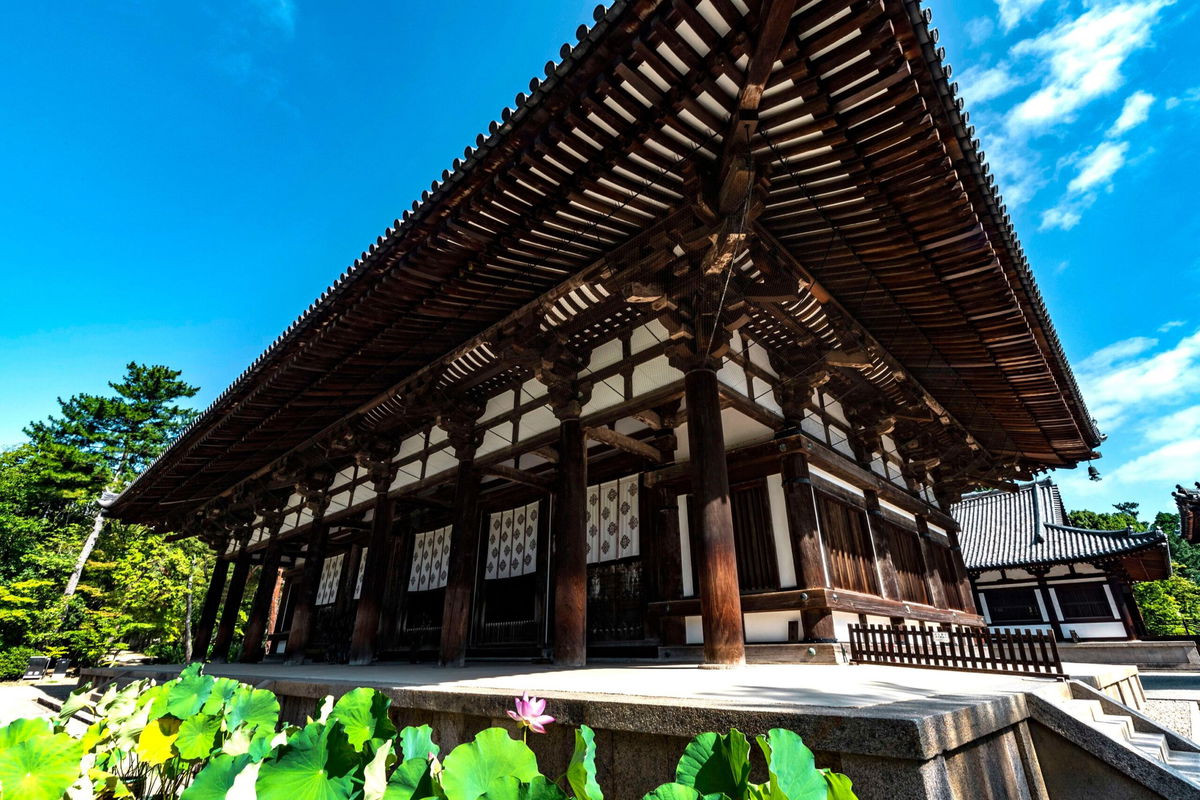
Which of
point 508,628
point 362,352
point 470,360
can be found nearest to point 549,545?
point 508,628

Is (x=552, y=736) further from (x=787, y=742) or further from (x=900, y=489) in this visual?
(x=900, y=489)

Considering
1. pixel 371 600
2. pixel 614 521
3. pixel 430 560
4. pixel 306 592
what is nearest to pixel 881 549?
pixel 614 521

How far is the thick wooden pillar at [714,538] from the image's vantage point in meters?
5.34

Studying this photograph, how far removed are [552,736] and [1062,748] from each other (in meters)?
2.89

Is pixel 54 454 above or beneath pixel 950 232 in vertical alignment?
above

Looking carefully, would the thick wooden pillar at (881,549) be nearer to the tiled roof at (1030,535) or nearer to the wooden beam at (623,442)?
the wooden beam at (623,442)

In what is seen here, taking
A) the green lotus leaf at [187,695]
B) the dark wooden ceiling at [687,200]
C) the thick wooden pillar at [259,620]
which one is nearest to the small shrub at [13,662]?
the thick wooden pillar at [259,620]

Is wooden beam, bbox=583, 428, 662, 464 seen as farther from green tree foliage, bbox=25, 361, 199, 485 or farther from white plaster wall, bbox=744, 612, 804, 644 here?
green tree foliage, bbox=25, 361, 199, 485

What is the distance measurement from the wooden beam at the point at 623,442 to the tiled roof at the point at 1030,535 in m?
12.5

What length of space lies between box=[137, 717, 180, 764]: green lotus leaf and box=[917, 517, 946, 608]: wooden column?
11714 millimetres

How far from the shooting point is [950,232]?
16.9 feet

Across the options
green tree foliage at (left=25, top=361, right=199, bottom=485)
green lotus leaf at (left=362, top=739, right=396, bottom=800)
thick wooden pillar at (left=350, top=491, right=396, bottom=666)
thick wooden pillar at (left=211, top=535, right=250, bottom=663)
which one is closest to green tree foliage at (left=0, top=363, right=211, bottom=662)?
green tree foliage at (left=25, top=361, right=199, bottom=485)

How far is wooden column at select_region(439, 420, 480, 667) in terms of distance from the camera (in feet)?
27.0

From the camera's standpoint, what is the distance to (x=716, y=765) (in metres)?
1.29
